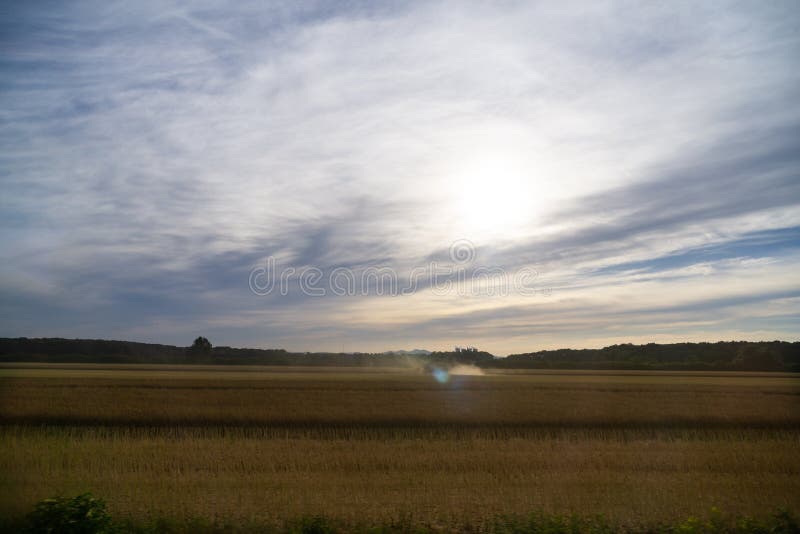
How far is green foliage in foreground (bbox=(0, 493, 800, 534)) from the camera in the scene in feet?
37.0

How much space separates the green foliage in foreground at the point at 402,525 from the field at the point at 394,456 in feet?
1.35

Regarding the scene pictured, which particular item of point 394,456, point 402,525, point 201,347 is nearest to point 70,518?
point 402,525

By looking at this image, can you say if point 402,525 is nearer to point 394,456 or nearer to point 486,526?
point 486,526

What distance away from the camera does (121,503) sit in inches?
555

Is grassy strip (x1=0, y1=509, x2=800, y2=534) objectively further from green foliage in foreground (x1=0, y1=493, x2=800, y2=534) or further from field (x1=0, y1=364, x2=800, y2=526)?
field (x1=0, y1=364, x2=800, y2=526)

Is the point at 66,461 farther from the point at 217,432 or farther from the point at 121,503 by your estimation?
the point at 217,432

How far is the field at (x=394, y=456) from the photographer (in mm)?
14492

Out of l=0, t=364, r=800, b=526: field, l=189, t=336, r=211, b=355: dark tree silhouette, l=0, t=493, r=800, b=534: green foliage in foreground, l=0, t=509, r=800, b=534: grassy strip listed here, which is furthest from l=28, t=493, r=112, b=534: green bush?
l=189, t=336, r=211, b=355: dark tree silhouette

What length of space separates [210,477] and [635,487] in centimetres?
1230

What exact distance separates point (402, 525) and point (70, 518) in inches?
253

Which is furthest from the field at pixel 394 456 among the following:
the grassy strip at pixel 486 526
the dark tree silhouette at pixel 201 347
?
the dark tree silhouette at pixel 201 347

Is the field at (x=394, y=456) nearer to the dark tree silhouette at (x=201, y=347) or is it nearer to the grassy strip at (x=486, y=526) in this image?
the grassy strip at (x=486, y=526)

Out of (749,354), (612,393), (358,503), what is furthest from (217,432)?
(749,354)

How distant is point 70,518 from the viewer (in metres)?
11.0
